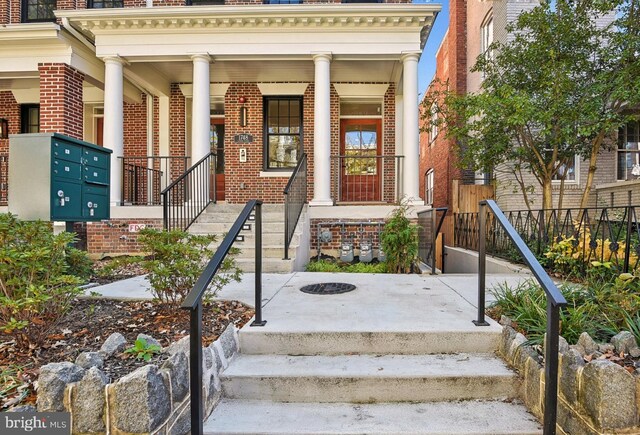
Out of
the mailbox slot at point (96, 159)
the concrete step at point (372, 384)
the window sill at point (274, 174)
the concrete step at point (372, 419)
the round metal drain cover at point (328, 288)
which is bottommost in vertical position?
the concrete step at point (372, 419)

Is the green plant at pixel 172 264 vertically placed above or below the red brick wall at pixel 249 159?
below

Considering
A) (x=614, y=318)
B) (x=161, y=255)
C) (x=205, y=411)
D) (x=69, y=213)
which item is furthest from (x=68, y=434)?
(x=69, y=213)

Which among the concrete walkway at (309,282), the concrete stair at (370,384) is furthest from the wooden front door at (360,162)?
the concrete stair at (370,384)

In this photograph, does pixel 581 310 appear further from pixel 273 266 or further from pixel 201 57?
pixel 201 57

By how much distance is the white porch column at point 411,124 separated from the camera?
7488 mm

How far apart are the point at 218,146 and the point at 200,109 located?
2.37m

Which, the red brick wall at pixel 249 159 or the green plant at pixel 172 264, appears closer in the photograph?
the green plant at pixel 172 264

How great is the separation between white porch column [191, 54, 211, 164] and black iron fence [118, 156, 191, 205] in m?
1.64

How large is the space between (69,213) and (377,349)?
492cm

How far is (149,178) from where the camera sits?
9.02 m

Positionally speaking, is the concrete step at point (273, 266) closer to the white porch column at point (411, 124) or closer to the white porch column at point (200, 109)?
the white porch column at point (200, 109)

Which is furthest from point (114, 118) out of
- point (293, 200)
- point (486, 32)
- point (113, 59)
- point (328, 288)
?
point (486, 32)

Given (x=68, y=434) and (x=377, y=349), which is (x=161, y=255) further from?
(x=377, y=349)

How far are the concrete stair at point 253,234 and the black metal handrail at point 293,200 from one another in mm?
172
